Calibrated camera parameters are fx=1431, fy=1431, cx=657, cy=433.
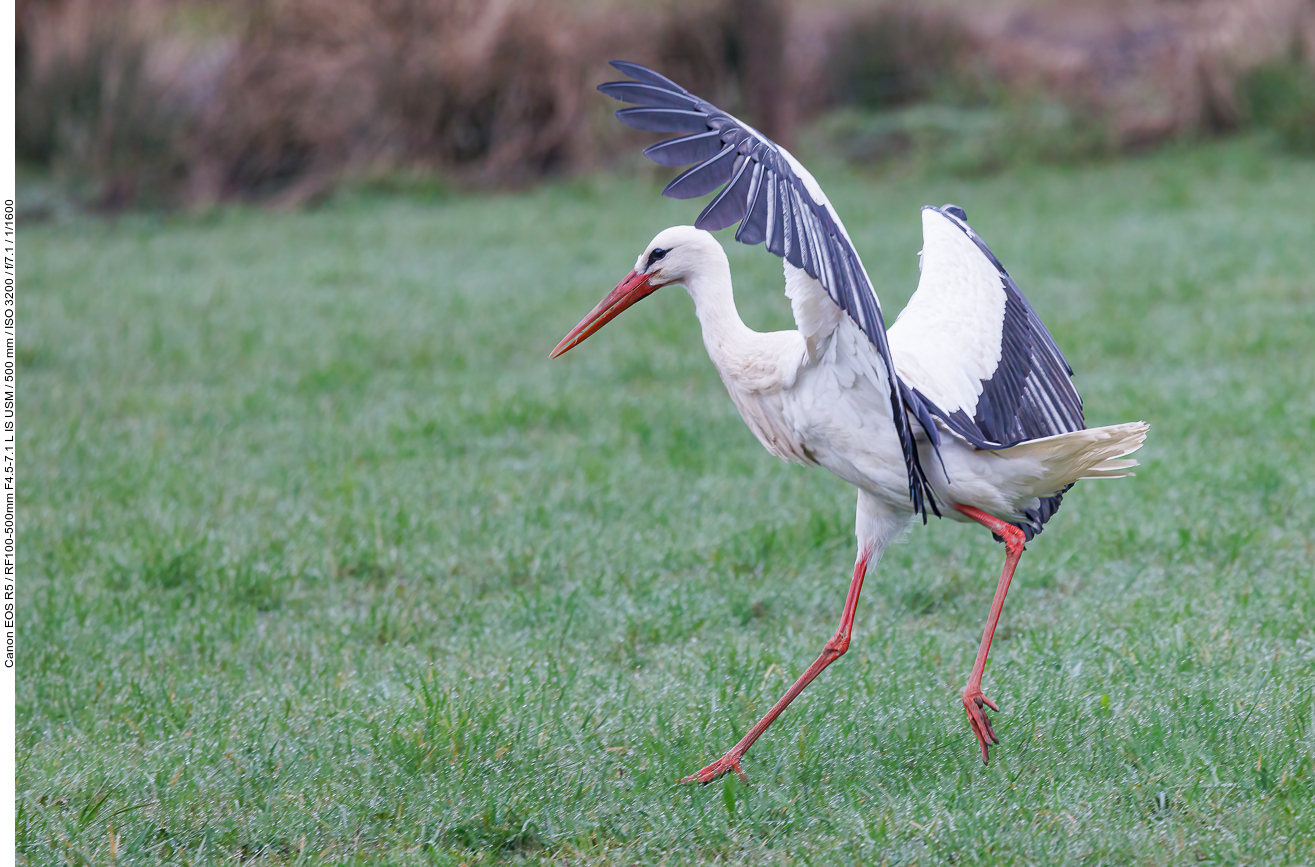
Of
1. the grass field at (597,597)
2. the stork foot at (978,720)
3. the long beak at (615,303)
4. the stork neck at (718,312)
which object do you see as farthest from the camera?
the long beak at (615,303)

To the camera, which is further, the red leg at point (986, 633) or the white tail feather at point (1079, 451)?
the red leg at point (986, 633)

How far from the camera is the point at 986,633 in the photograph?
144 inches

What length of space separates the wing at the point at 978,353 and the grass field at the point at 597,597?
77 centimetres

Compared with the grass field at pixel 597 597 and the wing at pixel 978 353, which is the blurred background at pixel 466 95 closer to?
the grass field at pixel 597 597

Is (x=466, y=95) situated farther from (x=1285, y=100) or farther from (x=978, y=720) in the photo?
(x=978, y=720)

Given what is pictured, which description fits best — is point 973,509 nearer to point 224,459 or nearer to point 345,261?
point 224,459

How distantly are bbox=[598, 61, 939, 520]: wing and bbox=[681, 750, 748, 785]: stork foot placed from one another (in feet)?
3.31

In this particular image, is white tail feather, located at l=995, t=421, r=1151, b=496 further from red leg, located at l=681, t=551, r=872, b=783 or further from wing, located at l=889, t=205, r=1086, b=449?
red leg, located at l=681, t=551, r=872, b=783

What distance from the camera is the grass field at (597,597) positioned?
3383 mm

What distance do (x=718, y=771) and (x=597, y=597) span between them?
141 cm

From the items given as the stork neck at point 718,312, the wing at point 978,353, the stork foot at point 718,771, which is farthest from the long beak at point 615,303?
the stork foot at point 718,771

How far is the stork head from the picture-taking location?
12.1 ft

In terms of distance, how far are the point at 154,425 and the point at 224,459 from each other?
0.70m

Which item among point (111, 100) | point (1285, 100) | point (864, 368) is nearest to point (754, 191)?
point (864, 368)
